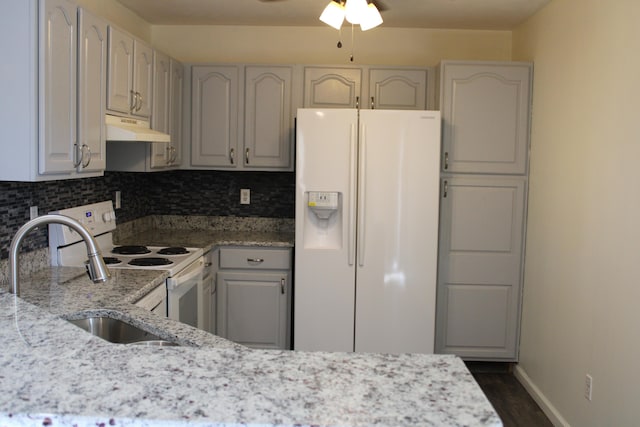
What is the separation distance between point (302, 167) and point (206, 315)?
1.12 m

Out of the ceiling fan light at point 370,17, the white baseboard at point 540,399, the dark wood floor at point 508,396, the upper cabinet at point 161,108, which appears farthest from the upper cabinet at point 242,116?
the white baseboard at point 540,399

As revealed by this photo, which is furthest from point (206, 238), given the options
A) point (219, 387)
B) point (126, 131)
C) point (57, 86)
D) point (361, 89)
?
point (219, 387)

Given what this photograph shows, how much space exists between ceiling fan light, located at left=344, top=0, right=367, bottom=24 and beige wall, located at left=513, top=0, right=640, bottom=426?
115 centimetres

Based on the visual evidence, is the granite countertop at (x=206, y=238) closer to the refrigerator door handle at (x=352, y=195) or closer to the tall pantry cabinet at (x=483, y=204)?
the refrigerator door handle at (x=352, y=195)

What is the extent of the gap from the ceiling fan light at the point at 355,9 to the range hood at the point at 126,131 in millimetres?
1186

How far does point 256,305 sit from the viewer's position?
3904mm

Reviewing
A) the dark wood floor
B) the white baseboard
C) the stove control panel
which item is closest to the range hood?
the stove control panel

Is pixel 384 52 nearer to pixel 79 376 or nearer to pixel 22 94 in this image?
pixel 22 94

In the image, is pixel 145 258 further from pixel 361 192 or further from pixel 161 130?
pixel 361 192

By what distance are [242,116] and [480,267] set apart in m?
1.90

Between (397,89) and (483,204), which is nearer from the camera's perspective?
(483,204)

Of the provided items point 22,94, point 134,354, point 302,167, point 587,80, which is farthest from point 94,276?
point 587,80

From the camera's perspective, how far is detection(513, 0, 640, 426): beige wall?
248 centimetres

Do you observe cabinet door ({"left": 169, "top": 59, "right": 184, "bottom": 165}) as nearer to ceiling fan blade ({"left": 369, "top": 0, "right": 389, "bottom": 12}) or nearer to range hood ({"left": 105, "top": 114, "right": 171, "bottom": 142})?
range hood ({"left": 105, "top": 114, "right": 171, "bottom": 142})
